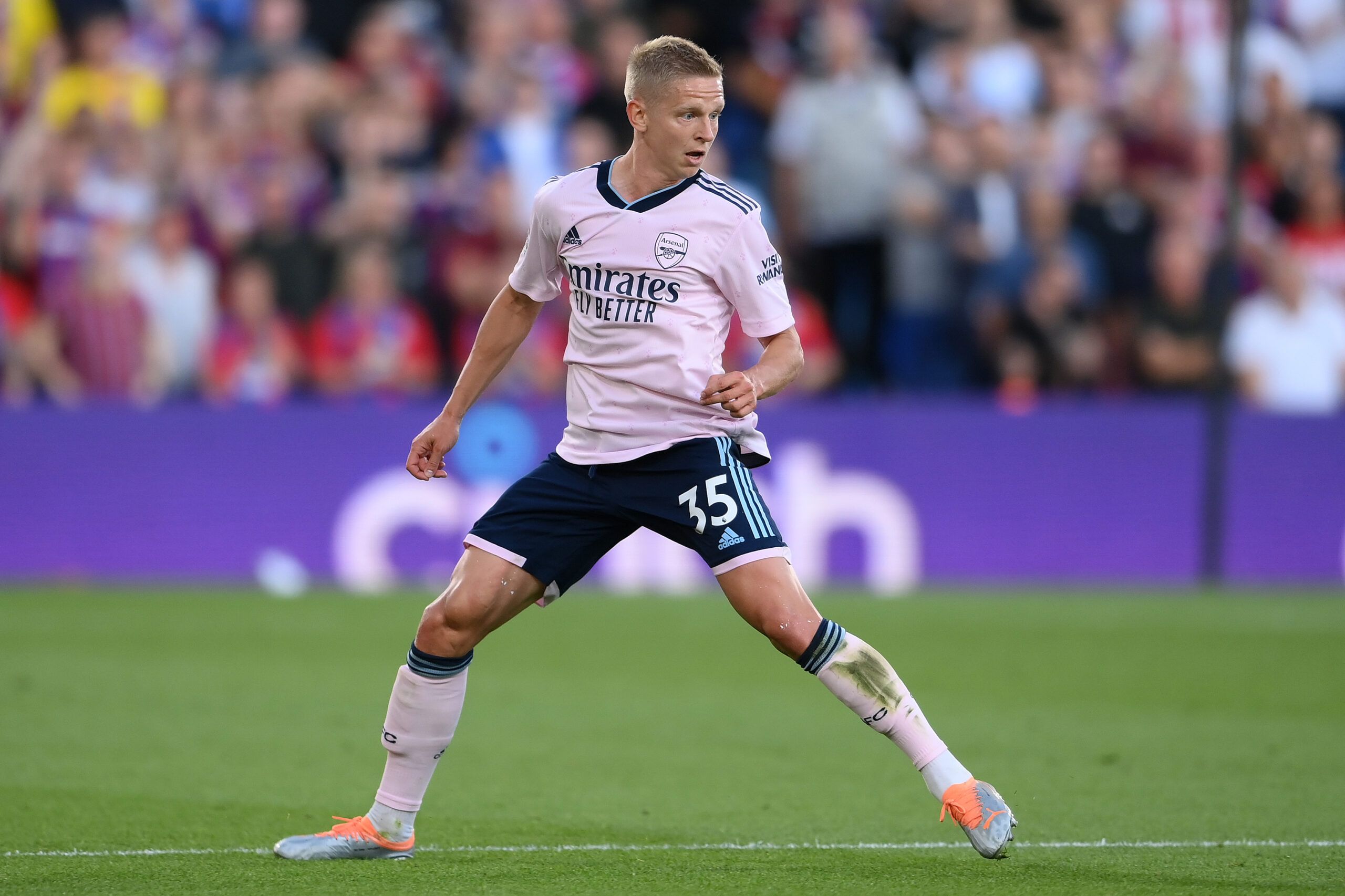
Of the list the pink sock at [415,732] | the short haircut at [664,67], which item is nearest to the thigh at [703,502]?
the pink sock at [415,732]

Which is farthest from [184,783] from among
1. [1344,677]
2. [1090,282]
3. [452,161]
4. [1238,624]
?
[1090,282]

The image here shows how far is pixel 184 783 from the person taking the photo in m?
7.03

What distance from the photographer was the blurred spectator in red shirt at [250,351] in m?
13.9

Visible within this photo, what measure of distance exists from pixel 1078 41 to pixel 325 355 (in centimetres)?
707

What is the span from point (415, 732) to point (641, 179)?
1.77 meters

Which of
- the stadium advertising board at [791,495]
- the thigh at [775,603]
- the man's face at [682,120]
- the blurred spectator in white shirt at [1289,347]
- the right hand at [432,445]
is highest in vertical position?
the man's face at [682,120]

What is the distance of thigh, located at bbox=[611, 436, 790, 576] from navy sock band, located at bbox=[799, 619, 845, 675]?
0.86 ft

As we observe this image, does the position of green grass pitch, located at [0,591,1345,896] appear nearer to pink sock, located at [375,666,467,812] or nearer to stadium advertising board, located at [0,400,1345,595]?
pink sock, located at [375,666,467,812]

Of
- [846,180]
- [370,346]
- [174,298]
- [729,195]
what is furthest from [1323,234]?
[729,195]

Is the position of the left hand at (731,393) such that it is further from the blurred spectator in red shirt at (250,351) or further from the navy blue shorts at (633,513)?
the blurred spectator in red shirt at (250,351)

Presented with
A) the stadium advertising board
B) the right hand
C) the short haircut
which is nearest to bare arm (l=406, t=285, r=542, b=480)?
the right hand

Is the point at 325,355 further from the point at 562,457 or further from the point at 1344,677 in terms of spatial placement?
the point at 562,457

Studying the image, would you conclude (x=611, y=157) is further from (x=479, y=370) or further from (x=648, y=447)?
(x=648, y=447)

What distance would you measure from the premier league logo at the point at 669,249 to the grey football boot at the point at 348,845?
6.13ft
